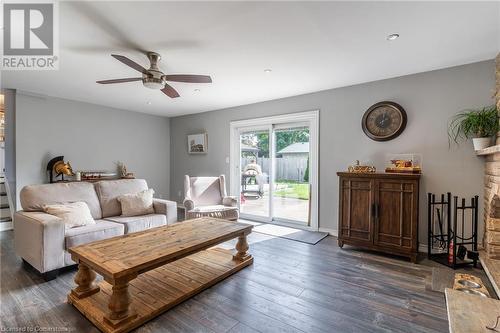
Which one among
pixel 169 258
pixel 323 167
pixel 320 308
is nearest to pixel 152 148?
pixel 323 167

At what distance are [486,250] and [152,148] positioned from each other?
248 inches

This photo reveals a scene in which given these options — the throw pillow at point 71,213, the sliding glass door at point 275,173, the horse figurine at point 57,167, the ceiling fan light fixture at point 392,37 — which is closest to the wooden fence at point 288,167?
the sliding glass door at point 275,173

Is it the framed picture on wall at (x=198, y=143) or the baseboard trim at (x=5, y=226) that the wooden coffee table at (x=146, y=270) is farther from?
the baseboard trim at (x=5, y=226)

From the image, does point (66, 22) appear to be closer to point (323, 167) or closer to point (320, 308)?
point (320, 308)

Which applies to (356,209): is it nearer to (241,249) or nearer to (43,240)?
(241,249)

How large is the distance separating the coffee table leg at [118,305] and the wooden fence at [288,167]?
3.36m

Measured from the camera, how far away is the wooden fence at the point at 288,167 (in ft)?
14.5

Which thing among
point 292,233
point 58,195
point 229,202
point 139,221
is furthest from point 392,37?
point 58,195

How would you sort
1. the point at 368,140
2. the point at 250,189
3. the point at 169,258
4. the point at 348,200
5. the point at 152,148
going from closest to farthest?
the point at 169,258 → the point at 348,200 → the point at 368,140 → the point at 250,189 → the point at 152,148

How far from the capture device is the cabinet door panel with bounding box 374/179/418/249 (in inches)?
113

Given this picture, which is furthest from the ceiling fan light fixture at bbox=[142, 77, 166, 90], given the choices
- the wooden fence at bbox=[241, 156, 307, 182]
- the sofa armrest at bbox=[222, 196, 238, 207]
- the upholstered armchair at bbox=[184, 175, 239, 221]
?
the wooden fence at bbox=[241, 156, 307, 182]

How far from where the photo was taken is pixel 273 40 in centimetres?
235

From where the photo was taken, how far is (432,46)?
8.05ft

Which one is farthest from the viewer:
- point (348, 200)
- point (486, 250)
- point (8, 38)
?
point (348, 200)
